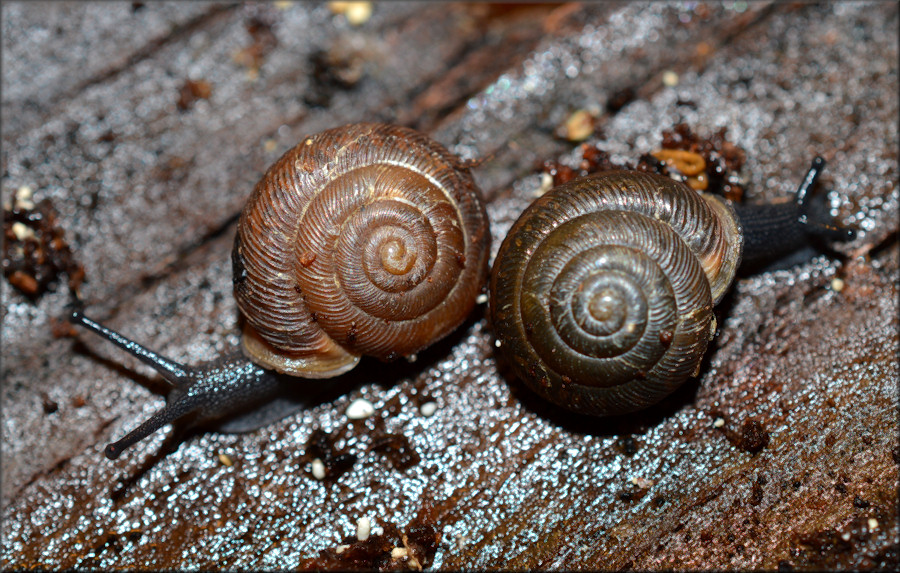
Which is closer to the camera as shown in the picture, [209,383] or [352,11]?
[209,383]

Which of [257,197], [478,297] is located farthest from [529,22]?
[257,197]

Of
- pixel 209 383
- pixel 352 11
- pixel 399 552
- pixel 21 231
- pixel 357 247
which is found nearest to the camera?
Result: pixel 357 247

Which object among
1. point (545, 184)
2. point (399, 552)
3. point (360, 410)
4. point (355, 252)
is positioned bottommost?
point (399, 552)

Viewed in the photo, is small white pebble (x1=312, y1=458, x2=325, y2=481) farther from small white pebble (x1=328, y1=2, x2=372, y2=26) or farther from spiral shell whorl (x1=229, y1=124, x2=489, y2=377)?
small white pebble (x1=328, y1=2, x2=372, y2=26)

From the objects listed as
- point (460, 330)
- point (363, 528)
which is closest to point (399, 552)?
point (363, 528)

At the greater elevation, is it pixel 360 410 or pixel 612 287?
pixel 612 287

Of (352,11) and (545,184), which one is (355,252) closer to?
(545,184)
